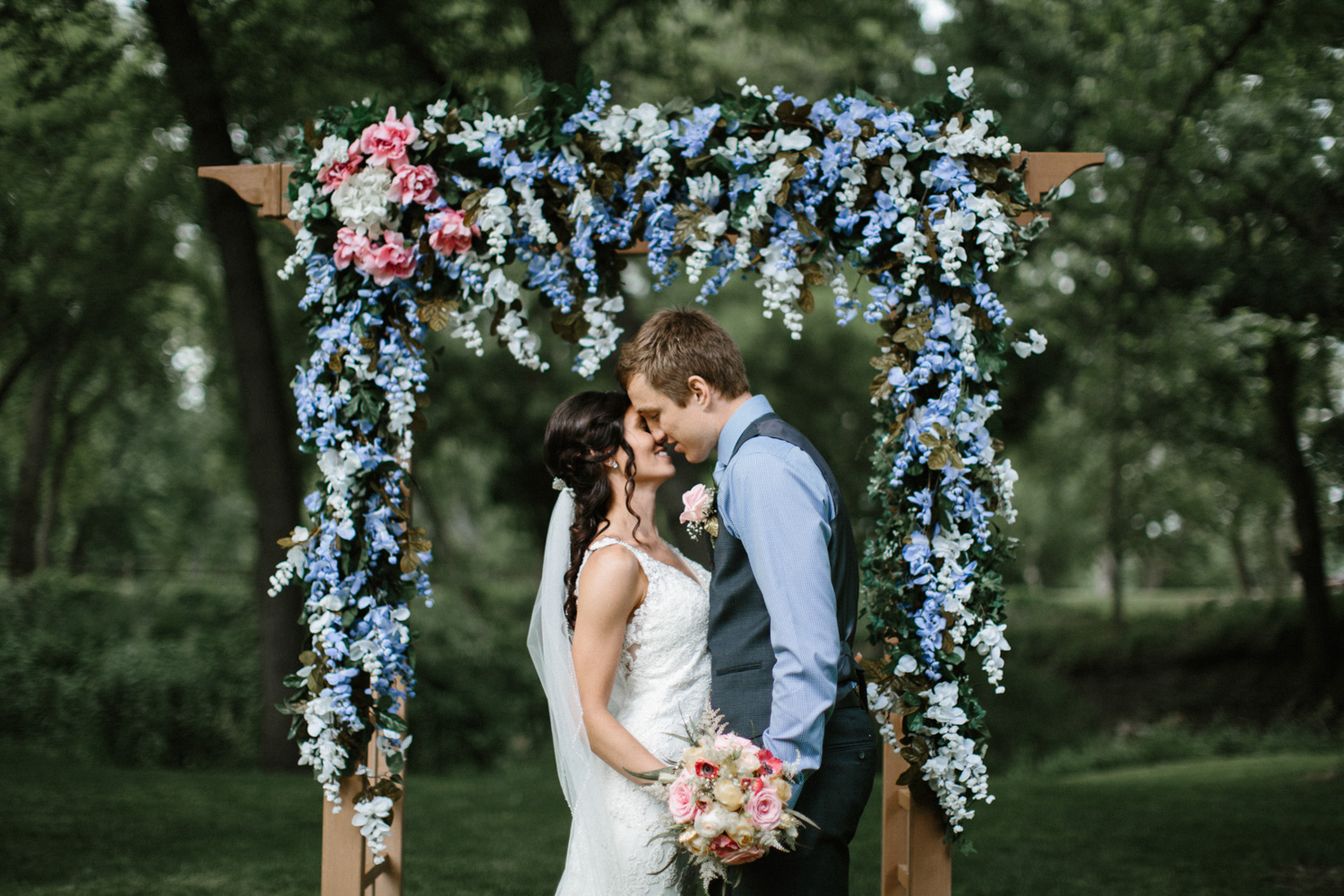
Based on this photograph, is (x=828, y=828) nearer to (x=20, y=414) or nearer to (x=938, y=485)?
(x=938, y=485)

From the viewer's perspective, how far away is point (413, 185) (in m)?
3.38

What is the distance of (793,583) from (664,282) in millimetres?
1626

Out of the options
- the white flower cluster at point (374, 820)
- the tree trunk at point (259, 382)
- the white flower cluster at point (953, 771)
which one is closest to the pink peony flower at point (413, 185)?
the white flower cluster at point (374, 820)

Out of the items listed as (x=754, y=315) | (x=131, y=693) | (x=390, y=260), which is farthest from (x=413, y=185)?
(x=754, y=315)

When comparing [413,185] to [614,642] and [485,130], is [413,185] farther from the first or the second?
[614,642]

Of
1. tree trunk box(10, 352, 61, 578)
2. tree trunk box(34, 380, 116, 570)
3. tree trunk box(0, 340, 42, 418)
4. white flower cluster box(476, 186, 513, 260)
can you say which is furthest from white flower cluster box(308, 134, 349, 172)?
tree trunk box(34, 380, 116, 570)

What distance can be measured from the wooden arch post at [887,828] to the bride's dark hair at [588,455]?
876 millimetres

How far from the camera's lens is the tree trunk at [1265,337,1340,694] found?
9.95 metres

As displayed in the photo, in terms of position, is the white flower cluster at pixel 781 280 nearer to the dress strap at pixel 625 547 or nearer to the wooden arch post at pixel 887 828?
the wooden arch post at pixel 887 828

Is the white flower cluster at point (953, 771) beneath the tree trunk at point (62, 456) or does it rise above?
beneath

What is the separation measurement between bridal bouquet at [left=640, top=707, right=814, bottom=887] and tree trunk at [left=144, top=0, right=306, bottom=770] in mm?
6077

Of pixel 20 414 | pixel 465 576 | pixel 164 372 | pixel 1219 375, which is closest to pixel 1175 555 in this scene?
pixel 1219 375

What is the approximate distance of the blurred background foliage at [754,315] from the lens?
7836 mm

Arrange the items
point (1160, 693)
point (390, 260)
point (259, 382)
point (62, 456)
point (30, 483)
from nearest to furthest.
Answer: point (390, 260) → point (259, 382) → point (1160, 693) → point (30, 483) → point (62, 456)
